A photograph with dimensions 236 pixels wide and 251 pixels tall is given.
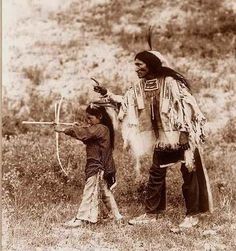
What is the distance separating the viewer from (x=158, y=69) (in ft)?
15.5

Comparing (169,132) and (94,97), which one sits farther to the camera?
(94,97)

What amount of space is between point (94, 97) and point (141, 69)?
14.5 inches

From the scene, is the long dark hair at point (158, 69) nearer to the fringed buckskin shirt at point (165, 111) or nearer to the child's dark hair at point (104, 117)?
the fringed buckskin shirt at point (165, 111)

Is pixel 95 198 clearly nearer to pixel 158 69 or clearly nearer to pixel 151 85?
pixel 151 85

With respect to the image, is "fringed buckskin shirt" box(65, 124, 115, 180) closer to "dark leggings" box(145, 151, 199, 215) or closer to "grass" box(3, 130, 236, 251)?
"grass" box(3, 130, 236, 251)

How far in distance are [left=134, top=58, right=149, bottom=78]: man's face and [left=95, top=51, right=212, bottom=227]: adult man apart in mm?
17

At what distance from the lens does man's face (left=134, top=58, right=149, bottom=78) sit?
477cm

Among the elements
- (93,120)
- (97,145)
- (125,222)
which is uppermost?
(93,120)

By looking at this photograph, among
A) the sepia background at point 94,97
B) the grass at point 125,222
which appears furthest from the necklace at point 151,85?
the grass at point 125,222

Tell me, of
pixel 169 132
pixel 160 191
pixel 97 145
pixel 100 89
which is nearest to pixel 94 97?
pixel 100 89

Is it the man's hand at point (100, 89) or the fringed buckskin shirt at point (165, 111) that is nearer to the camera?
the fringed buckskin shirt at point (165, 111)

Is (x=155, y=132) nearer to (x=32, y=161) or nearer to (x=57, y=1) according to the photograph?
(x=32, y=161)

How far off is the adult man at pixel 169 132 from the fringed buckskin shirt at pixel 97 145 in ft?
0.74

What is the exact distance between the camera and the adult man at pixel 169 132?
15.2 ft
